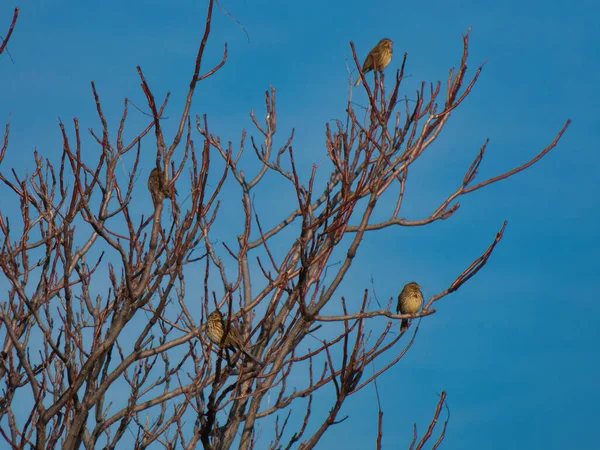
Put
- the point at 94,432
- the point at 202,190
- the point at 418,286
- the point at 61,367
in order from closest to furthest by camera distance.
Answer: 1. the point at 202,190
2. the point at 94,432
3. the point at 61,367
4. the point at 418,286

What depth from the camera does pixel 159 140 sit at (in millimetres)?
3463

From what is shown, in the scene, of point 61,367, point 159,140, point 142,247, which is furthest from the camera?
point 61,367

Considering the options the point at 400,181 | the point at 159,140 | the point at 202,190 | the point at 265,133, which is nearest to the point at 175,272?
the point at 202,190

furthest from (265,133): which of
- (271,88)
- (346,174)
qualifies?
(346,174)

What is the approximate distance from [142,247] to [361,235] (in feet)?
3.99

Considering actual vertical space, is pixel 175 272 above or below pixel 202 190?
below

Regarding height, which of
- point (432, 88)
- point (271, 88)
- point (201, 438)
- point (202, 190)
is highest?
point (271, 88)

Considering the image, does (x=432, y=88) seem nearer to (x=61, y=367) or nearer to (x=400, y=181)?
(x=400, y=181)

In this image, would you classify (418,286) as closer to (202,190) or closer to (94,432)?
(94,432)

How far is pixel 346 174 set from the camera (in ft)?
11.8

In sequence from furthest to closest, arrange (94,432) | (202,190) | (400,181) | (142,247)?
1. (400,181)
2. (94,432)
3. (142,247)
4. (202,190)

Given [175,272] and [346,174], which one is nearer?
[175,272]

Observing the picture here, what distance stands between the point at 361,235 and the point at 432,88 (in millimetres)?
1784

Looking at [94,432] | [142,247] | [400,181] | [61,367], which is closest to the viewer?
[142,247]
